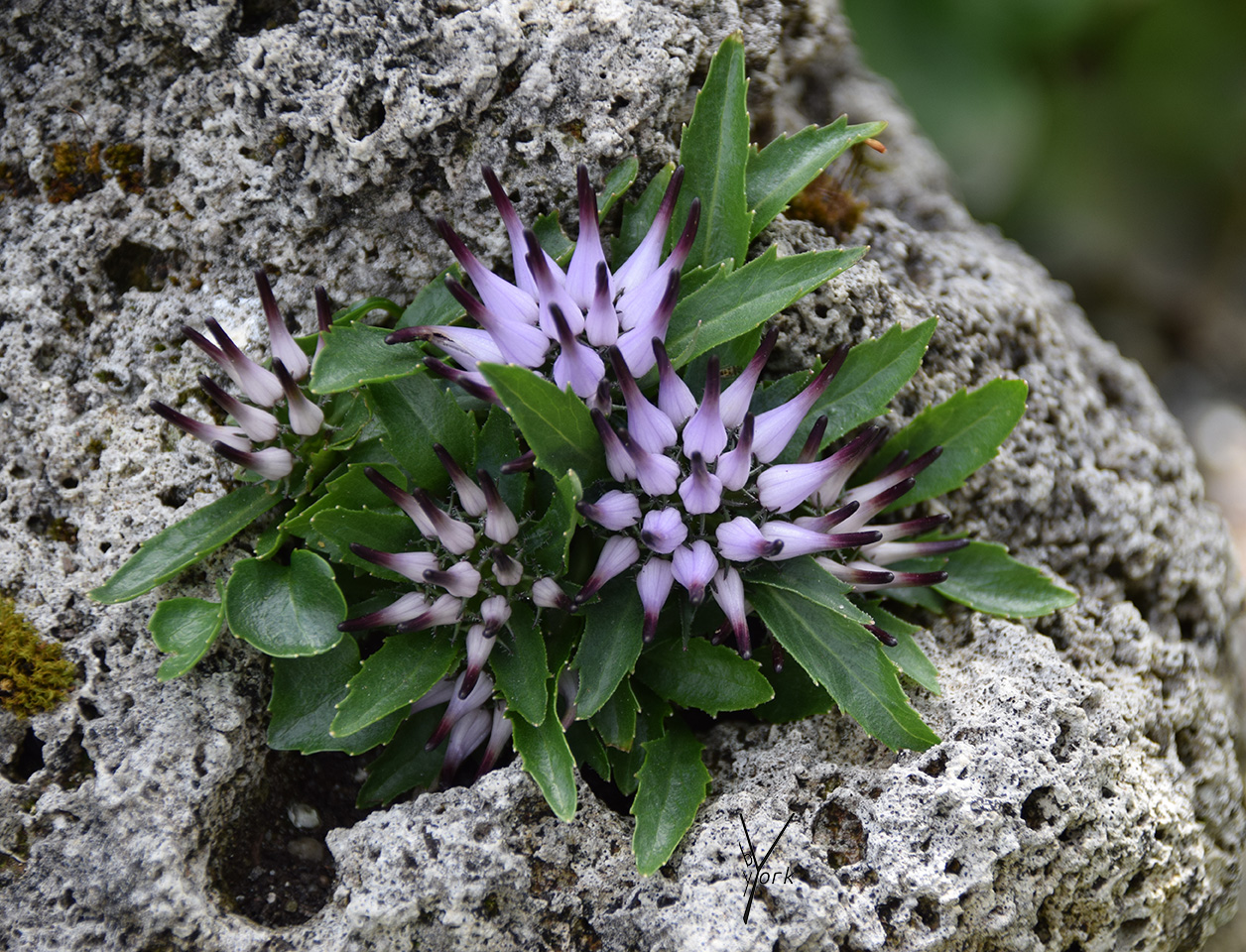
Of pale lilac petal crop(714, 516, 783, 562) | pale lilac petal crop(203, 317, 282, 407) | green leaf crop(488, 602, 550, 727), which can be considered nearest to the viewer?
pale lilac petal crop(714, 516, 783, 562)

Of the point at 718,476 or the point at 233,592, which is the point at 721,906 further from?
the point at 233,592

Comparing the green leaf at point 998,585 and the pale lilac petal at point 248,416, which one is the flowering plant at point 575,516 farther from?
the green leaf at point 998,585

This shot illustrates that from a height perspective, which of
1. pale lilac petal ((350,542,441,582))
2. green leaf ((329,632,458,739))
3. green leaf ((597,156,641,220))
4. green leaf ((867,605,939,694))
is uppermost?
green leaf ((597,156,641,220))

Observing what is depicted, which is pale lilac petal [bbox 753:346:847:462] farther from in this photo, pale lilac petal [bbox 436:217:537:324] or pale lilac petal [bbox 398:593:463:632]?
pale lilac petal [bbox 398:593:463:632]

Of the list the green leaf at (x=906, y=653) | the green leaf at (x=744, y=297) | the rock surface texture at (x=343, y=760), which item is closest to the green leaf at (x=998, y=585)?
the rock surface texture at (x=343, y=760)

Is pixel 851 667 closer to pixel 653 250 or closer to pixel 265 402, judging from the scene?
pixel 653 250

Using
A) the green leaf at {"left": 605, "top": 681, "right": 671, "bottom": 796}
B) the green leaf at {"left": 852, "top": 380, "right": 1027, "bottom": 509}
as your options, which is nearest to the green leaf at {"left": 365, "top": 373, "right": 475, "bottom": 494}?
the green leaf at {"left": 605, "top": 681, "right": 671, "bottom": 796}

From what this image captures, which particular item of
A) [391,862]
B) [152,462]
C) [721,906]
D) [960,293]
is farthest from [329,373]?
[960,293]
